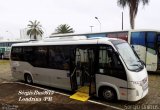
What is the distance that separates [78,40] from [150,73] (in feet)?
27.4

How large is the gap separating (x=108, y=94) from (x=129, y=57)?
181cm

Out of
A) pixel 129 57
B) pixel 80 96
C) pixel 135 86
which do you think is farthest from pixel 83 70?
pixel 135 86

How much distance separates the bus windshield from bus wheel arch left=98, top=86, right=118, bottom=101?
125cm

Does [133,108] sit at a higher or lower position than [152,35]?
lower

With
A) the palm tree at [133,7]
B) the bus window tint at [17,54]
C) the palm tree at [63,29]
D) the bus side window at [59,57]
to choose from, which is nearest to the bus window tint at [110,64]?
the bus side window at [59,57]

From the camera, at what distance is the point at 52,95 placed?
438 inches

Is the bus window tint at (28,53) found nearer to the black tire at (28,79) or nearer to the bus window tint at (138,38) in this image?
the black tire at (28,79)

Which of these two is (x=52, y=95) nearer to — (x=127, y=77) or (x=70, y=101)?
(x=70, y=101)

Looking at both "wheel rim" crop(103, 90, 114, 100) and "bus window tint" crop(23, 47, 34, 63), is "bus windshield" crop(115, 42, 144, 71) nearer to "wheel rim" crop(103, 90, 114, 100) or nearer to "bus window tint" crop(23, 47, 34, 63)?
"wheel rim" crop(103, 90, 114, 100)

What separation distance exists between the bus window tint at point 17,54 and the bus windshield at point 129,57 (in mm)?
6852

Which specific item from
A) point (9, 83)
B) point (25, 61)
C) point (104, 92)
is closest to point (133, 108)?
point (104, 92)

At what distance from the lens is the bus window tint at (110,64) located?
910cm

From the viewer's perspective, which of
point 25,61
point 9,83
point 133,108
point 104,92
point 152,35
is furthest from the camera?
point 152,35

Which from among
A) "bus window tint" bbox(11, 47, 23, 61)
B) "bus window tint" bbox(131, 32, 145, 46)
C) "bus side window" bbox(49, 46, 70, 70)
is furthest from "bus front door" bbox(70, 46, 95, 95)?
"bus window tint" bbox(131, 32, 145, 46)
